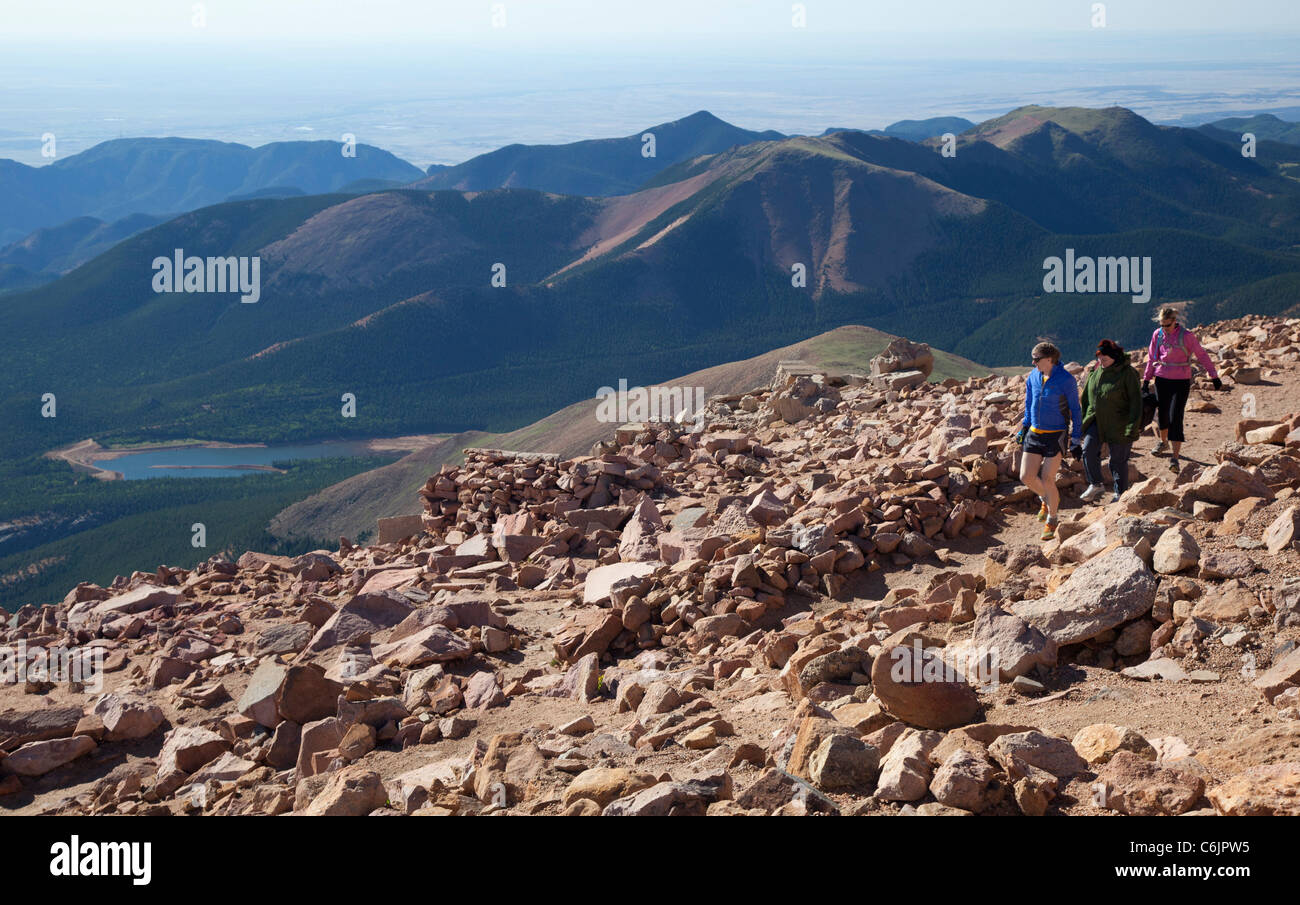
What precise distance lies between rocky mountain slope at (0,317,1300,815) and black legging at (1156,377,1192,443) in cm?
61

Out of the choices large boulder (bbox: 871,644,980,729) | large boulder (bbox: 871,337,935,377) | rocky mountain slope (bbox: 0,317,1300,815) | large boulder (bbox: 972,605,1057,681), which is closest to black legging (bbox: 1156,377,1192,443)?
rocky mountain slope (bbox: 0,317,1300,815)

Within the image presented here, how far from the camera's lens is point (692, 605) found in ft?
40.3

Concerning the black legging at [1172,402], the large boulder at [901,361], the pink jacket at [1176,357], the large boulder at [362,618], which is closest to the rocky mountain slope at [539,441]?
the large boulder at [901,361]

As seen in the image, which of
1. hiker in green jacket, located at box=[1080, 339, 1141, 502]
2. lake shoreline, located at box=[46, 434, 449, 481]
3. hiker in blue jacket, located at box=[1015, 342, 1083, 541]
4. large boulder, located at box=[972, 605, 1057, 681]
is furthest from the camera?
lake shoreline, located at box=[46, 434, 449, 481]

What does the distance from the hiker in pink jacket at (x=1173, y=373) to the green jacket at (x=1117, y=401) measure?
81.9 inches

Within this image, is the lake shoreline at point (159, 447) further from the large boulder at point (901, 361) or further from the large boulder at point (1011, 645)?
the large boulder at point (1011, 645)

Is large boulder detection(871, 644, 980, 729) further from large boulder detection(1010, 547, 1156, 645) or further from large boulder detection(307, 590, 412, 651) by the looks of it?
large boulder detection(307, 590, 412, 651)

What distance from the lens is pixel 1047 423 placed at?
1252cm

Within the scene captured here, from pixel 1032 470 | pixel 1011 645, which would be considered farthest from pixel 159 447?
pixel 1011 645

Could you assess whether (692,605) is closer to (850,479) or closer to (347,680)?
(347,680)

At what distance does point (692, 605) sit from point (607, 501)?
6.85 metres

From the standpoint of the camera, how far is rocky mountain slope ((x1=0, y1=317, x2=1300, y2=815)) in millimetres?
6660

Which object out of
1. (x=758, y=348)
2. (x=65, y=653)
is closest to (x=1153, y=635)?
(x=65, y=653)

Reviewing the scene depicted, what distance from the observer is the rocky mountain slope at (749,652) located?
6.66 meters
